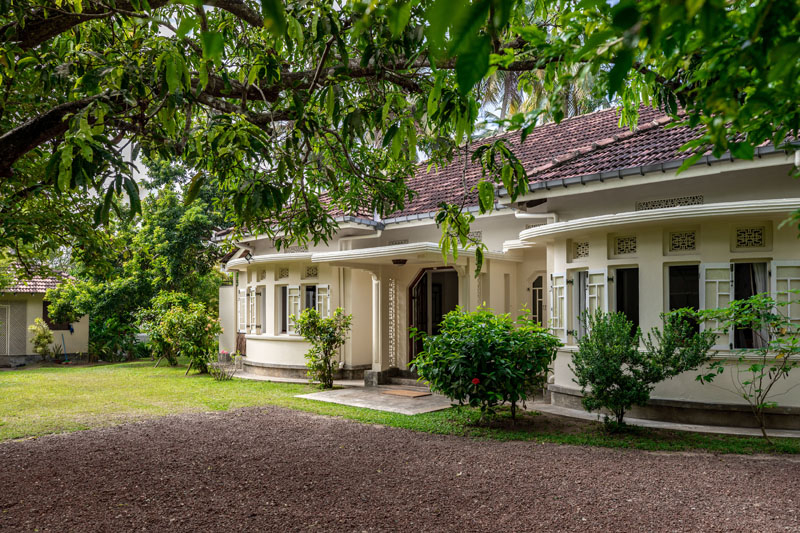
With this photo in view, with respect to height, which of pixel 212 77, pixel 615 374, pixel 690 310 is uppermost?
pixel 212 77

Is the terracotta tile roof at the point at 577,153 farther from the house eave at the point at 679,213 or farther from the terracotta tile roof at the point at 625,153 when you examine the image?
the house eave at the point at 679,213

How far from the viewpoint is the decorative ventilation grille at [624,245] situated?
30.0 feet

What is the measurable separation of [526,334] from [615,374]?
133 centimetres

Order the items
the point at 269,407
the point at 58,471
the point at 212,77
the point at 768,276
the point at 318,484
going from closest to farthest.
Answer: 1. the point at 212,77
2. the point at 318,484
3. the point at 58,471
4. the point at 768,276
5. the point at 269,407

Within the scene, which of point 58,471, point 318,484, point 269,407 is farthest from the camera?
point 269,407

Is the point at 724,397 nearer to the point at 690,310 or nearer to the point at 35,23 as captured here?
the point at 690,310

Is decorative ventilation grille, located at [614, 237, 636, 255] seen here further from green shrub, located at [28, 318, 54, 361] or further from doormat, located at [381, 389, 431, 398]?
green shrub, located at [28, 318, 54, 361]

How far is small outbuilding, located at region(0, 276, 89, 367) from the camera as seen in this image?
21328 mm

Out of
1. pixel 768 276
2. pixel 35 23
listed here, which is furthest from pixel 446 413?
pixel 35 23

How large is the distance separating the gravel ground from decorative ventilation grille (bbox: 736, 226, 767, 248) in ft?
9.96

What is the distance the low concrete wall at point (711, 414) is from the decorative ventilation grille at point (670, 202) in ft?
9.70

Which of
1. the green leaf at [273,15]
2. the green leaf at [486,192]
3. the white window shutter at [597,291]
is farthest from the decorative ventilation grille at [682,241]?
the green leaf at [273,15]

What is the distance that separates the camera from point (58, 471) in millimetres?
6266

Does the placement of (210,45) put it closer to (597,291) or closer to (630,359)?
(630,359)
